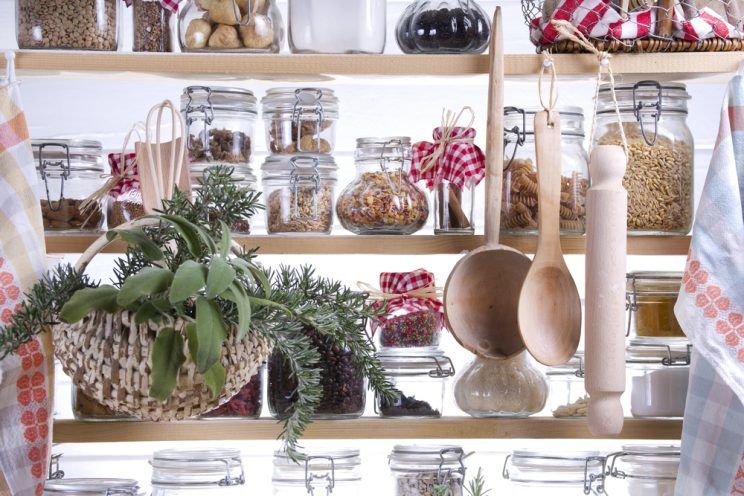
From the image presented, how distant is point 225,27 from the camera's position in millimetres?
1029

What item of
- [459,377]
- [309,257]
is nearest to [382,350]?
[459,377]

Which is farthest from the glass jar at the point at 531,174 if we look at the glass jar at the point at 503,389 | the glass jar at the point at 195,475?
the glass jar at the point at 195,475

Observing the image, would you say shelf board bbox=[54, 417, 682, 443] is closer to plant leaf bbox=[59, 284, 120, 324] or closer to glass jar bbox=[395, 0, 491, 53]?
plant leaf bbox=[59, 284, 120, 324]

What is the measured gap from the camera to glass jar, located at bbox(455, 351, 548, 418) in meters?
1.02

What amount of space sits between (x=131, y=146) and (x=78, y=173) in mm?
316

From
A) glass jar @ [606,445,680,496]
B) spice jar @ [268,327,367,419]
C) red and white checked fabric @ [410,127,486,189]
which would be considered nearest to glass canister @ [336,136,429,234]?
red and white checked fabric @ [410,127,486,189]

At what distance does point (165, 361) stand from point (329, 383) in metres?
0.32

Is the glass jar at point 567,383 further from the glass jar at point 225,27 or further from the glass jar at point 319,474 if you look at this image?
the glass jar at point 225,27

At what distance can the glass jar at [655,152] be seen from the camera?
101cm

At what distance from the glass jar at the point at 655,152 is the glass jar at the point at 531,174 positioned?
3 cm

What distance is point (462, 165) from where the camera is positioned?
1068 mm

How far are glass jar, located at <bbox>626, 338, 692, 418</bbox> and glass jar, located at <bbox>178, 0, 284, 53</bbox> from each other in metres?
0.56

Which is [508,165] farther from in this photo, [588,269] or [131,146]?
[131,146]

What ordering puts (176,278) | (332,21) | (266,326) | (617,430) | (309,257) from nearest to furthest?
(176,278) < (266,326) < (617,430) < (332,21) < (309,257)
